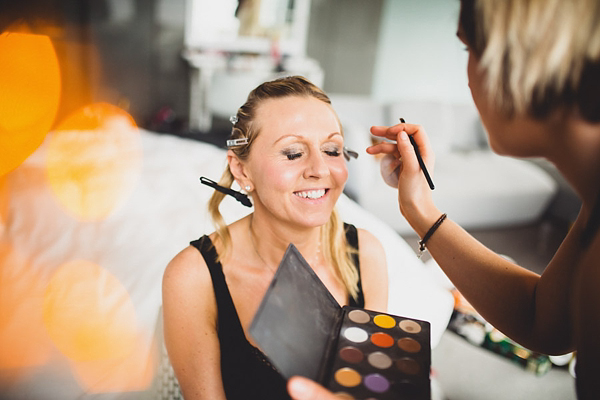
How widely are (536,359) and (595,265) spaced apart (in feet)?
4.55

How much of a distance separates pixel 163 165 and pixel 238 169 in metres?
1.12

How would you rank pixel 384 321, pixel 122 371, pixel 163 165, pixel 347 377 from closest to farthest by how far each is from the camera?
pixel 347 377, pixel 384 321, pixel 122 371, pixel 163 165

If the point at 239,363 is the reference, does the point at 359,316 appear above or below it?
above

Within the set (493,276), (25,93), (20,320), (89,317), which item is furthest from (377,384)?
(25,93)

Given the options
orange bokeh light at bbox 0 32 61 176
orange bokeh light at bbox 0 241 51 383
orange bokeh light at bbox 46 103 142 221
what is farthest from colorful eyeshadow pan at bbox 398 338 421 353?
orange bokeh light at bbox 0 32 61 176

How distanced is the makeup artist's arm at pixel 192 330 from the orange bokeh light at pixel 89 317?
26 cm

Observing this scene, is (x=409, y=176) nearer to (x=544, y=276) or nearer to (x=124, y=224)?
(x=544, y=276)

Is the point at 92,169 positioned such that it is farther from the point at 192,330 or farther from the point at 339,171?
the point at 339,171

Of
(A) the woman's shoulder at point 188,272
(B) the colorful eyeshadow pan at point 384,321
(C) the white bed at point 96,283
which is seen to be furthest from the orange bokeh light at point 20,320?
(B) the colorful eyeshadow pan at point 384,321

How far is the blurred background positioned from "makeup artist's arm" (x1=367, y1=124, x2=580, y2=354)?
31 cm

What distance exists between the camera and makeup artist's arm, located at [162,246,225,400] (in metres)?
0.92

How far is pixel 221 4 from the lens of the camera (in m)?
4.95

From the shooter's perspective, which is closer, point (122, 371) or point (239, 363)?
point (239, 363)

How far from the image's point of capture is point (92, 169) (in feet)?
6.15
